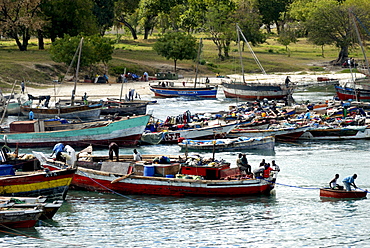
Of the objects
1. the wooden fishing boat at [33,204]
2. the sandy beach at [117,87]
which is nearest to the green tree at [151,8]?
the sandy beach at [117,87]

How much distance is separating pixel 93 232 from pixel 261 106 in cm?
4507

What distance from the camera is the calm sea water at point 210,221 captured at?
30.4m

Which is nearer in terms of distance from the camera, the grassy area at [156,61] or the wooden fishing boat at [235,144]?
Answer: the wooden fishing boat at [235,144]

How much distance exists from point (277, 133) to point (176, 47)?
2142 inches

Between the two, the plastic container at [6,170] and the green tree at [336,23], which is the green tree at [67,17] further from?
the plastic container at [6,170]

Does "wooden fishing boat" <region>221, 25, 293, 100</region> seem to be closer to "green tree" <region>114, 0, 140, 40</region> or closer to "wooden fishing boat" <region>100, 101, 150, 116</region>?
"wooden fishing boat" <region>100, 101, 150, 116</region>

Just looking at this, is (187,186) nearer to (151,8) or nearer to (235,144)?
(235,144)

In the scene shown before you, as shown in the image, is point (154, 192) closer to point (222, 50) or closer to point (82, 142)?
point (82, 142)

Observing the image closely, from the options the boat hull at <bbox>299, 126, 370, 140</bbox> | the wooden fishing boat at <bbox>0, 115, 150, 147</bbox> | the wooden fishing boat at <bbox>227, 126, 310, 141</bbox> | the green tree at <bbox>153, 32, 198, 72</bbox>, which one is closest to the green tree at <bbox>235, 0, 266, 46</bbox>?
the green tree at <bbox>153, 32, 198, 72</bbox>

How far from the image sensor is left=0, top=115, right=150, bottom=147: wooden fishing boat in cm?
5412

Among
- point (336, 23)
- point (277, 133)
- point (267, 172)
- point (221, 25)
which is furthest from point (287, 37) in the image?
point (267, 172)

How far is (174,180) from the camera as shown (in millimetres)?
37062

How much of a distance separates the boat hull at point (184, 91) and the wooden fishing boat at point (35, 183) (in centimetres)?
5890

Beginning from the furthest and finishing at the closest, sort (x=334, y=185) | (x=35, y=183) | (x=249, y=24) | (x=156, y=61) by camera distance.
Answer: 1. (x=249, y=24)
2. (x=156, y=61)
3. (x=334, y=185)
4. (x=35, y=183)
